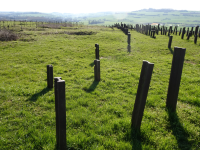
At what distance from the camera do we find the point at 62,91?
329cm

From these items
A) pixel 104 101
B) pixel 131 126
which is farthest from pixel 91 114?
pixel 131 126

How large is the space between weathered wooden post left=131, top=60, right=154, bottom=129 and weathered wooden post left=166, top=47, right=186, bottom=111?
1500 mm

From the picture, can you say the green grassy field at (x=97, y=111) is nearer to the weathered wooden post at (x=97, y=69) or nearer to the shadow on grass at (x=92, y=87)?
the shadow on grass at (x=92, y=87)

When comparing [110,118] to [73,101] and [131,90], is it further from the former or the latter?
[131,90]

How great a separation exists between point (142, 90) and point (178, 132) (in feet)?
5.98

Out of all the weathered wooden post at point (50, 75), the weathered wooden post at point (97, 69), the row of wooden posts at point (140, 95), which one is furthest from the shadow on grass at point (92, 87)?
the row of wooden posts at point (140, 95)

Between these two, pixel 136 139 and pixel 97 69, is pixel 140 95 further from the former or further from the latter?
pixel 97 69

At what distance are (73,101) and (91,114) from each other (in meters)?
1.23

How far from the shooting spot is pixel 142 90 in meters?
4.11

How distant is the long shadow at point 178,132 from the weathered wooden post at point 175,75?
0.43 m

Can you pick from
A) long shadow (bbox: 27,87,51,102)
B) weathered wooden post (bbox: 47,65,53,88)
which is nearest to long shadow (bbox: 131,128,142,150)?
long shadow (bbox: 27,87,51,102)

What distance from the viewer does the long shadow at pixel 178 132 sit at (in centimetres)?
394

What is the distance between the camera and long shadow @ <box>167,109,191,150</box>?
12.9 ft

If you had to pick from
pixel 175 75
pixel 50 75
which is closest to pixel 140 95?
pixel 175 75
